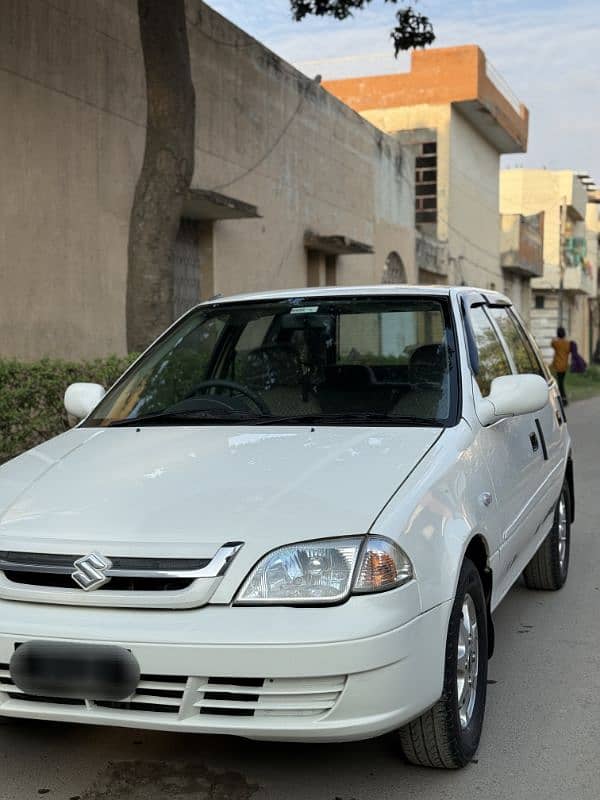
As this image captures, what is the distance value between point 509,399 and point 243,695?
5.73ft

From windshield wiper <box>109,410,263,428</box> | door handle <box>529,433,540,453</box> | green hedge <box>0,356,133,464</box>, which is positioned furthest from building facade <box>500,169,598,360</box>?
windshield wiper <box>109,410,263,428</box>

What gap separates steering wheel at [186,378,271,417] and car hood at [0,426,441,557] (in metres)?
0.38

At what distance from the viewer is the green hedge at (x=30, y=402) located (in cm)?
809

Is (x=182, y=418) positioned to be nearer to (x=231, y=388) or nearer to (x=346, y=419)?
(x=231, y=388)

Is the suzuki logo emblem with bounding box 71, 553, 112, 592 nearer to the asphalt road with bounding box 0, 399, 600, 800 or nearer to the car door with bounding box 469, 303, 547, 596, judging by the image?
the asphalt road with bounding box 0, 399, 600, 800

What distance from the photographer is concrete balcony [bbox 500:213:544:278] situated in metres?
36.9

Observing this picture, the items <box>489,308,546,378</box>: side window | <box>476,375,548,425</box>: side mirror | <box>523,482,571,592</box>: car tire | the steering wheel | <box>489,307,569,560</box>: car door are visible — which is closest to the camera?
<box>476,375,548,425</box>: side mirror

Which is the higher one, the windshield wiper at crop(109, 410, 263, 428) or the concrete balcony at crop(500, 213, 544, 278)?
the concrete balcony at crop(500, 213, 544, 278)

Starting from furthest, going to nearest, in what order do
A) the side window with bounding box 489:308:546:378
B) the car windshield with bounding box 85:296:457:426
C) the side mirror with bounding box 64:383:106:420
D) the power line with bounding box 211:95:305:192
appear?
1. the power line with bounding box 211:95:305:192
2. the side window with bounding box 489:308:546:378
3. the side mirror with bounding box 64:383:106:420
4. the car windshield with bounding box 85:296:457:426

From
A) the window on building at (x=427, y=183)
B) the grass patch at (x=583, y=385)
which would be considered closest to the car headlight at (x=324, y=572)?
the grass patch at (x=583, y=385)

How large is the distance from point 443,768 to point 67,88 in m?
10.2

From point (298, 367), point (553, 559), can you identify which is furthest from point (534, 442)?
point (298, 367)

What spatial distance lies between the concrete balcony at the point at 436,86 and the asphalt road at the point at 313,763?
86.7 feet

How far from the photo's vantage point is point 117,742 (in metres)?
3.65
